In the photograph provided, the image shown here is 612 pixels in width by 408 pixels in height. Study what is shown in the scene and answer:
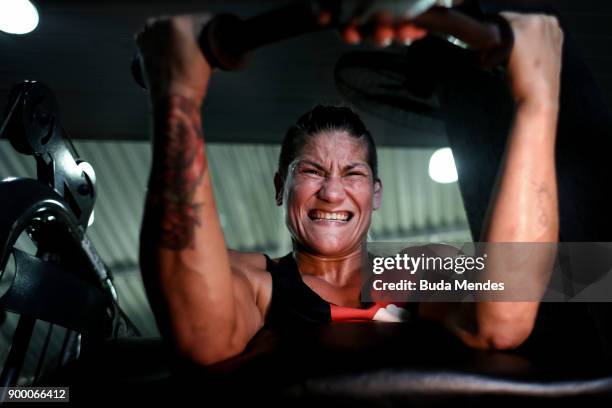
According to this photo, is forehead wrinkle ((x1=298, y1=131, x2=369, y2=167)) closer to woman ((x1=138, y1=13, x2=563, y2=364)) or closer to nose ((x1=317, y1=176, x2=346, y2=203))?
nose ((x1=317, y1=176, x2=346, y2=203))

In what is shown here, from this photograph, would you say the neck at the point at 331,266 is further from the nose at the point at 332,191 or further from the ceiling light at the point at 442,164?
the ceiling light at the point at 442,164

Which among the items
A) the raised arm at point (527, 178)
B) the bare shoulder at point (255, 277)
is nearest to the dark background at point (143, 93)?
the bare shoulder at point (255, 277)

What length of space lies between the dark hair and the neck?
8.9 inches

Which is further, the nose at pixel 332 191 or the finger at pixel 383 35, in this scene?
the nose at pixel 332 191

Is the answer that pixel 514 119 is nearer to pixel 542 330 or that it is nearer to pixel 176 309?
pixel 542 330

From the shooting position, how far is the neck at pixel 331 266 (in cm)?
129

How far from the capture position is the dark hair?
129cm

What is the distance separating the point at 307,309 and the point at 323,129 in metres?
0.49

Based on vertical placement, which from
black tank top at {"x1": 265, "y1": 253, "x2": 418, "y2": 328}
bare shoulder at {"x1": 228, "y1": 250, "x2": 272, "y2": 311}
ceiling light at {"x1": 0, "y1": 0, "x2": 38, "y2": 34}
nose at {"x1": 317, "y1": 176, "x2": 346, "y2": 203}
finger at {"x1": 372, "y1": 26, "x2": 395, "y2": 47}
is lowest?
black tank top at {"x1": 265, "y1": 253, "x2": 418, "y2": 328}

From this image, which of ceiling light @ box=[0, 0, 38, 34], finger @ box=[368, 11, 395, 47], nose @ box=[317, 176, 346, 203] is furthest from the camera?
ceiling light @ box=[0, 0, 38, 34]

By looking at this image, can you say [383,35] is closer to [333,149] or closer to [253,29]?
[253,29]

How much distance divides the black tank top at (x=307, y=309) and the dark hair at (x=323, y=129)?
342mm

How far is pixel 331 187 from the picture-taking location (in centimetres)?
123

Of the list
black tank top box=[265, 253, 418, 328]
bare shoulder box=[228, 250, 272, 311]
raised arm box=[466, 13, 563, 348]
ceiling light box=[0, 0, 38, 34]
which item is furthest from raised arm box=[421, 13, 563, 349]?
ceiling light box=[0, 0, 38, 34]
